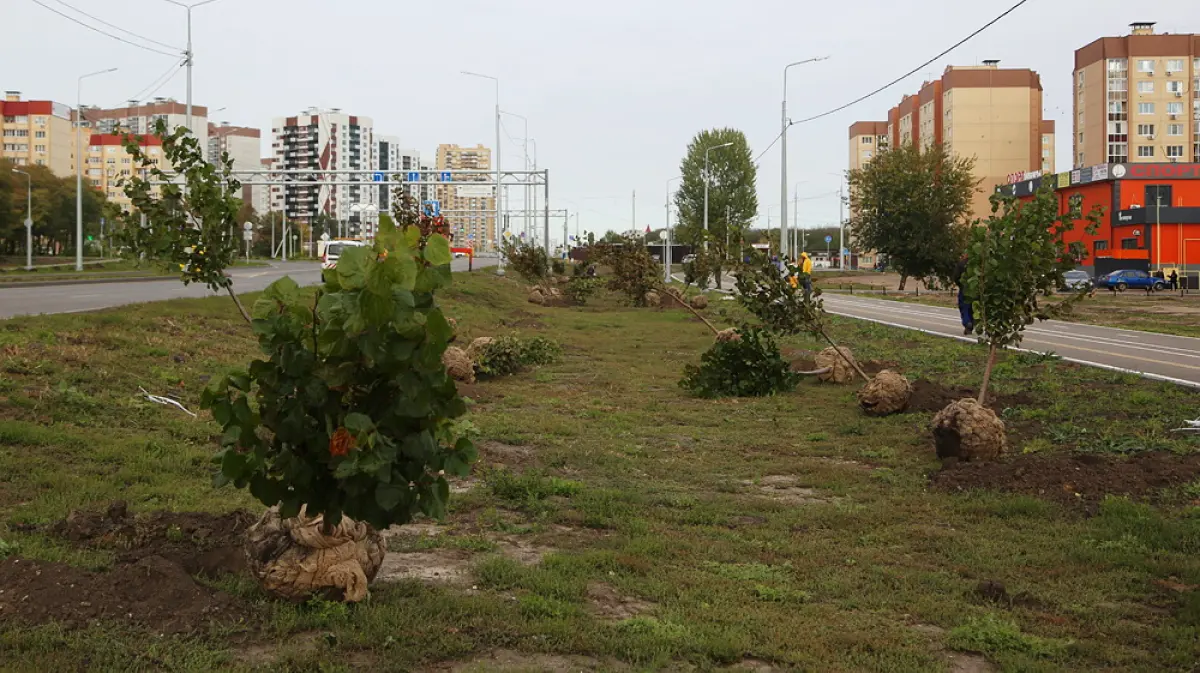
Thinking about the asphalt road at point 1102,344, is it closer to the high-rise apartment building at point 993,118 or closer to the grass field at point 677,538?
the grass field at point 677,538

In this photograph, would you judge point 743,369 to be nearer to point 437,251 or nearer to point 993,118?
point 437,251

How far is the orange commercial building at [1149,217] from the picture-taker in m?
71.0

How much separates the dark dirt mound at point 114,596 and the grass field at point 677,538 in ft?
0.28

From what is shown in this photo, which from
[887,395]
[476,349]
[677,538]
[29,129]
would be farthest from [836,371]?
[29,129]

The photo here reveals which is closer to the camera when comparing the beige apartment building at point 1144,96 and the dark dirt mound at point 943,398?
the dark dirt mound at point 943,398

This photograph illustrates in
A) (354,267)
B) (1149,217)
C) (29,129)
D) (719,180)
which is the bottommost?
(354,267)

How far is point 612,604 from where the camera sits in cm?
520

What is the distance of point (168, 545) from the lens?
5.62 meters

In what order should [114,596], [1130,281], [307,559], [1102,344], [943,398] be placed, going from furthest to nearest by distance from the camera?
1. [1130,281]
2. [1102,344]
3. [943,398]
4. [307,559]
5. [114,596]

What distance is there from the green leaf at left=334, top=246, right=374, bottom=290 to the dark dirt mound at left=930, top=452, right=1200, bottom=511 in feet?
17.4

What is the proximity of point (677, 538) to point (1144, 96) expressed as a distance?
10375 cm

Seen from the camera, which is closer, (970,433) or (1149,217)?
(970,433)

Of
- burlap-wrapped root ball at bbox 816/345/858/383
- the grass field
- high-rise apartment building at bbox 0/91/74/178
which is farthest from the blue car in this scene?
high-rise apartment building at bbox 0/91/74/178

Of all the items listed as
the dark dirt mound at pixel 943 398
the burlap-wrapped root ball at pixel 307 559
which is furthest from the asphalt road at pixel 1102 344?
the burlap-wrapped root ball at pixel 307 559
